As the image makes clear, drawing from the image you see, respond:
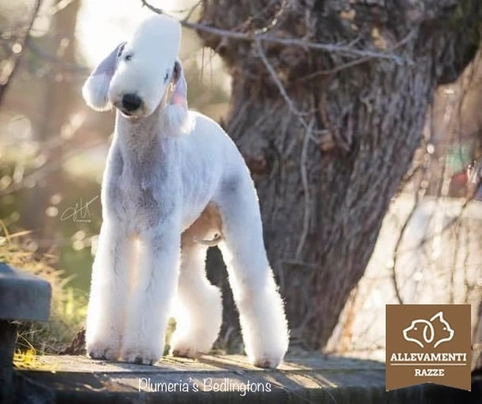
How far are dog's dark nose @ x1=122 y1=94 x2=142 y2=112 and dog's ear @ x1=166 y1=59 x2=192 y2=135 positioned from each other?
0.64ft

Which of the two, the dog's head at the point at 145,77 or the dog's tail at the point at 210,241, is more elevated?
the dog's head at the point at 145,77

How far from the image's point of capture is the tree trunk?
17.2 ft

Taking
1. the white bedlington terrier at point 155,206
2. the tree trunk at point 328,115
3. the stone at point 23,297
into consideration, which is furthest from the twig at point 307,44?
the stone at point 23,297

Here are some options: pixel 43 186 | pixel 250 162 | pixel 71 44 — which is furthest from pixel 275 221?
pixel 43 186

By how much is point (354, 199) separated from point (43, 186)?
2.86m

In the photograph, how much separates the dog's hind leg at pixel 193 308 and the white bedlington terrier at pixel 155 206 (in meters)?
0.02

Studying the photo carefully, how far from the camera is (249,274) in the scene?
3.99 metres

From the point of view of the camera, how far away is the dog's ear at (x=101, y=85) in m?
3.43

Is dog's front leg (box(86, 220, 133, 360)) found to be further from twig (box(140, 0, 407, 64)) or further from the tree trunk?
the tree trunk

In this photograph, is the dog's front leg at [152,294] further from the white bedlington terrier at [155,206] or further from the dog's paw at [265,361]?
the dog's paw at [265,361]

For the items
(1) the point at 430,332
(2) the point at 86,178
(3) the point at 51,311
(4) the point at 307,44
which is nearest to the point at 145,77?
(1) the point at 430,332

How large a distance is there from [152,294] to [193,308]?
1.92ft

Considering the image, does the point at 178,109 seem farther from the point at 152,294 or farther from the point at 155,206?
the point at 152,294
